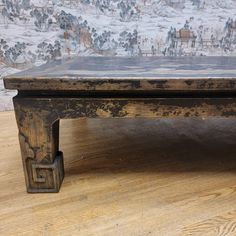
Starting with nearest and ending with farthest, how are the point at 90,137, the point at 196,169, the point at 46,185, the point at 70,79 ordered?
the point at 70,79
the point at 46,185
the point at 196,169
the point at 90,137

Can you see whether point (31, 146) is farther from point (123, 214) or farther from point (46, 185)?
point (123, 214)

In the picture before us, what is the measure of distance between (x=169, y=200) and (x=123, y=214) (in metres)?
0.14

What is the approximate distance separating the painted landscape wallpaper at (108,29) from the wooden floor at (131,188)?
0.72m

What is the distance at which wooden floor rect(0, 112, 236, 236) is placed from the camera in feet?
2.04

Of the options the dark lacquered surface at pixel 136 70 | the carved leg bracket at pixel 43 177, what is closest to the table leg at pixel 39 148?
the carved leg bracket at pixel 43 177

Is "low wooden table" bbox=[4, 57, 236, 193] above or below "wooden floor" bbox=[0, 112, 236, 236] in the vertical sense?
above

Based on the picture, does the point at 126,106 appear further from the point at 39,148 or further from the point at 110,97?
the point at 39,148

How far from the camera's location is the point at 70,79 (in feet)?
2.07

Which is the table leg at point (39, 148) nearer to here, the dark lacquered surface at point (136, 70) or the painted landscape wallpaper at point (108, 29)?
the dark lacquered surface at point (136, 70)

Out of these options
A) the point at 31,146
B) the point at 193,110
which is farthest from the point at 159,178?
the point at 31,146

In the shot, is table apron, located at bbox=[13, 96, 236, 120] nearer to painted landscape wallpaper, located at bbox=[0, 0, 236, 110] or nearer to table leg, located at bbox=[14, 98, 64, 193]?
table leg, located at bbox=[14, 98, 64, 193]

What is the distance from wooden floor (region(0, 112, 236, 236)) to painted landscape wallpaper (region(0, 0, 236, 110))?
0.72 meters

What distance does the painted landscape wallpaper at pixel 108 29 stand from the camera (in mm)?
1651

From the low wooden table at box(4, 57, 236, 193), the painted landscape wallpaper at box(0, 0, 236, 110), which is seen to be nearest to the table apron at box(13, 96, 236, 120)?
the low wooden table at box(4, 57, 236, 193)
